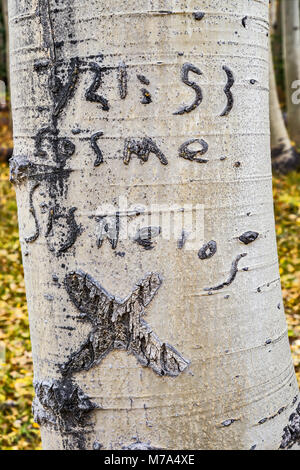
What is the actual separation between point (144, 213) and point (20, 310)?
401cm

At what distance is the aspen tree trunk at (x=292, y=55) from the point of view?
8.50 meters

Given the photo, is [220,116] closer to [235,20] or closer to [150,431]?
[235,20]

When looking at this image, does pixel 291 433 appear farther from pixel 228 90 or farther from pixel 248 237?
pixel 228 90

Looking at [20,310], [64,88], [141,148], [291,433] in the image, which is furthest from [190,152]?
[20,310]

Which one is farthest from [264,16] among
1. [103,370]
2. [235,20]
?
[103,370]

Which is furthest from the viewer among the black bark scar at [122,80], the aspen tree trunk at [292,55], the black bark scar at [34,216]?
the aspen tree trunk at [292,55]

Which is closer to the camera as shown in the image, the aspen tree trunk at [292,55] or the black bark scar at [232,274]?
the black bark scar at [232,274]

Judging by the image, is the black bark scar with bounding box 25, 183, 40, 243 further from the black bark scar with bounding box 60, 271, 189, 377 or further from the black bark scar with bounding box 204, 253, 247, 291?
the black bark scar with bounding box 204, 253, 247, 291

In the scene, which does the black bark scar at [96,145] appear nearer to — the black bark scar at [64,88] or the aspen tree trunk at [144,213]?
the aspen tree trunk at [144,213]

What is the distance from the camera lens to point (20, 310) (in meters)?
4.88

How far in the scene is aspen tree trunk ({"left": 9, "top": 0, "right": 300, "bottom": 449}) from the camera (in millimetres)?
1151

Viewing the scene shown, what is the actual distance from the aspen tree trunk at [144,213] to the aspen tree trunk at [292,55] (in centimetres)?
778

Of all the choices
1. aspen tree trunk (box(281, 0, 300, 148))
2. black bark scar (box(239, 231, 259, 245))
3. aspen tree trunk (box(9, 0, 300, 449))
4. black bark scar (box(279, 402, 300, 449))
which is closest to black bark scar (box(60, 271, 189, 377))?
aspen tree trunk (box(9, 0, 300, 449))

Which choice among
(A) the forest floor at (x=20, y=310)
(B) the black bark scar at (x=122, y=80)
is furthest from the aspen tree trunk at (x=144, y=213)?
(A) the forest floor at (x=20, y=310)
